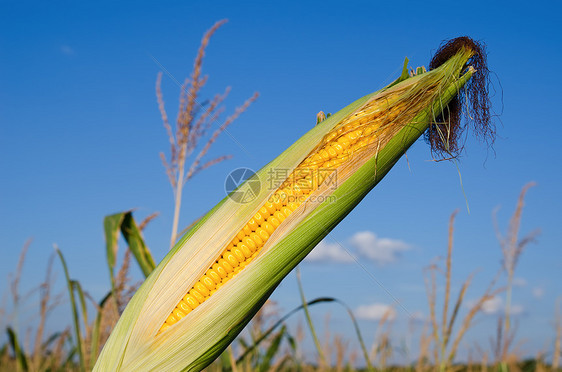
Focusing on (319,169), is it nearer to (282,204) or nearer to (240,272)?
(282,204)

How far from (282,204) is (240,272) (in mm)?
368

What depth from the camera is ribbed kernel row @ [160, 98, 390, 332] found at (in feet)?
6.60

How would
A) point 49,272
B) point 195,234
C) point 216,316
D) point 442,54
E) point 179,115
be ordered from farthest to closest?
point 49,272 → point 179,115 → point 442,54 → point 195,234 → point 216,316

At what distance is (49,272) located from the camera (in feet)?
12.3

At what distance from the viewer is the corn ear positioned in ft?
6.39

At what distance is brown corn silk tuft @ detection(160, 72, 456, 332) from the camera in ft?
6.66

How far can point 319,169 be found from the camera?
2.15 metres

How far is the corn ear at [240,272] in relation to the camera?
195cm

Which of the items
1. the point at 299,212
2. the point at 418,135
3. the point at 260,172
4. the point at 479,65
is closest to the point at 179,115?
the point at 260,172

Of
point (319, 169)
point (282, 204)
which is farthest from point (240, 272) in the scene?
point (319, 169)

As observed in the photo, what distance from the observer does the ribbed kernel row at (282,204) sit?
6.60ft

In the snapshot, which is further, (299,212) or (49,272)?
(49,272)

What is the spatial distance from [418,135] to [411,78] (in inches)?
11.5

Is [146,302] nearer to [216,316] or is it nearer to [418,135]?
[216,316]
